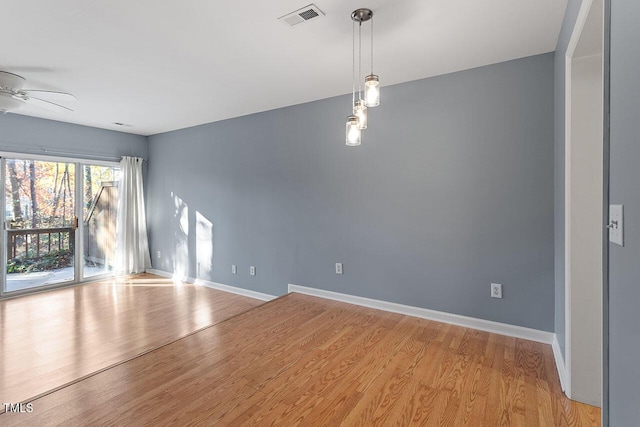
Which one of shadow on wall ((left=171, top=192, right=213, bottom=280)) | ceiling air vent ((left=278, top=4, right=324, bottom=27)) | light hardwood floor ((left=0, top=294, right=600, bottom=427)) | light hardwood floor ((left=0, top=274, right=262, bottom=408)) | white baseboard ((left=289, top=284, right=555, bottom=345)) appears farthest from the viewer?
shadow on wall ((left=171, top=192, right=213, bottom=280))

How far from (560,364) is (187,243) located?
16.5 feet

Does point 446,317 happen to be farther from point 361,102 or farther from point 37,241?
point 37,241

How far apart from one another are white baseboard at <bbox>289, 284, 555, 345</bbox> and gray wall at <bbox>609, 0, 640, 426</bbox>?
1825 mm

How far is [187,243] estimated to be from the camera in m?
5.19

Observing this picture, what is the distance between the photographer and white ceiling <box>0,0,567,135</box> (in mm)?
2012

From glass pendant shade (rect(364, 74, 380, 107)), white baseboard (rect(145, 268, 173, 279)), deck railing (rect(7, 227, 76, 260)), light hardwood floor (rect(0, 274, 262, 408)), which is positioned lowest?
light hardwood floor (rect(0, 274, 262, 408))

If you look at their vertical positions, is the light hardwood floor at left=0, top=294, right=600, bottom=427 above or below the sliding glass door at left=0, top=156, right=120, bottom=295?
below

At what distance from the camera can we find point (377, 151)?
3.34 metres

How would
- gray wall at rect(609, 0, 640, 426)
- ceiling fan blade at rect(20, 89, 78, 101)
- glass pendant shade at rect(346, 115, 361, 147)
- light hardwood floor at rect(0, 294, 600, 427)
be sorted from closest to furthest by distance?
gray wall at rect(609, 0, 640, 426) < light hardwood floor at rect(0, 294, 600, 427) < glass pendant shade at rect(346, 115, 361, 147) < ceiling fan blade at rect(20, 89, 78, 101)

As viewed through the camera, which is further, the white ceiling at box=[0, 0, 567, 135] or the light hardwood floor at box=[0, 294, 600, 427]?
the white ceiling at box=[0, 0, 567, 135]

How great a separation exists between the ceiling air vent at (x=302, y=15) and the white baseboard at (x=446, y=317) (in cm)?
274

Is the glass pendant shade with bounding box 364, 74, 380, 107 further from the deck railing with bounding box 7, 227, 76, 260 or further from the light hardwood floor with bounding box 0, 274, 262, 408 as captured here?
the deck railing with bounding box 7, 227, 76, 260

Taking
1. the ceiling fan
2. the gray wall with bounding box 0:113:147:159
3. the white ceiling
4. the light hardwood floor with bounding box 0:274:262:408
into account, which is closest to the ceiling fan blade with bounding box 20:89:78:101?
the ceiling fan

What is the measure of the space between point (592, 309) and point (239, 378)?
2.24 metres
